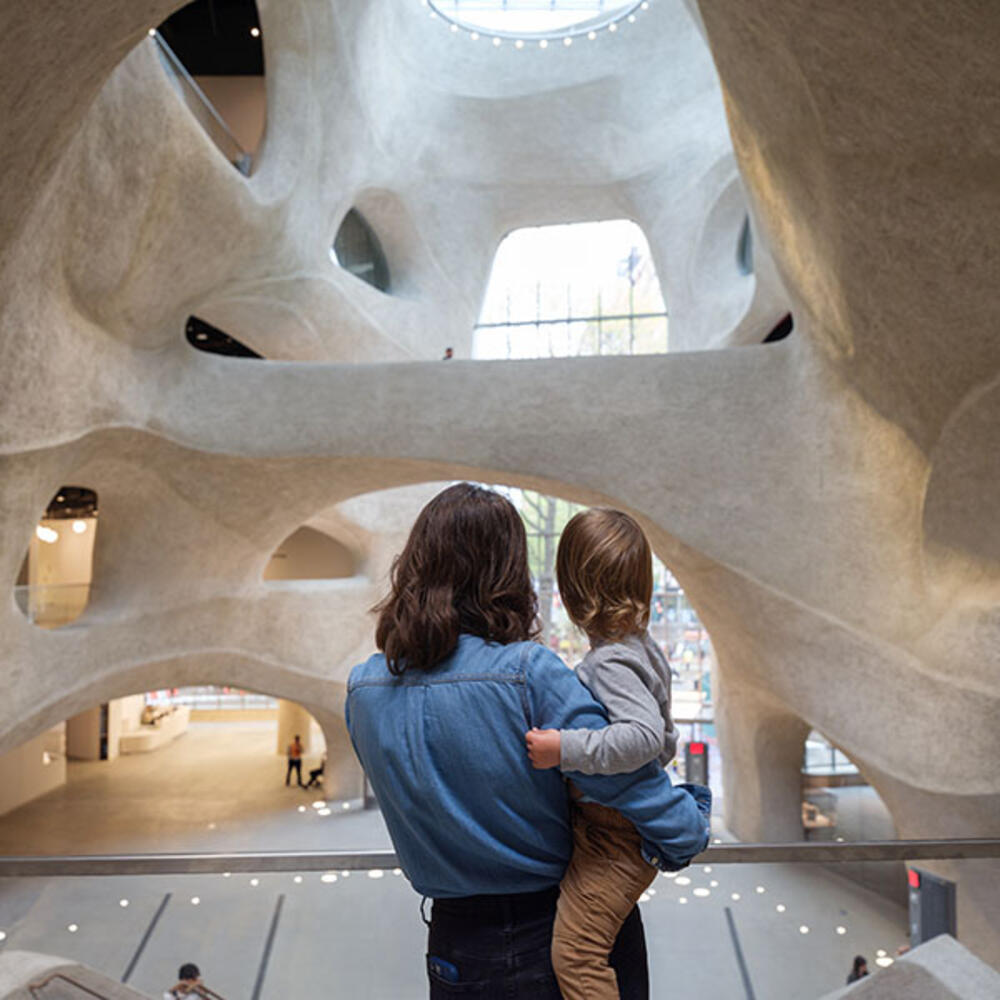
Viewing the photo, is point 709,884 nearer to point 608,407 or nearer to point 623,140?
point 608,407

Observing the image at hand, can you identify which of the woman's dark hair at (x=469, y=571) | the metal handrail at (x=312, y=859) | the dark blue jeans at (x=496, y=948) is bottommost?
the metal handrail at (x=312, y=859)

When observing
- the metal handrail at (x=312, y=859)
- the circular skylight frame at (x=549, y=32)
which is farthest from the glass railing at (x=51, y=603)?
the circular skylight frame at (x=549, y=32)

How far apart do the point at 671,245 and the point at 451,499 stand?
1670cm

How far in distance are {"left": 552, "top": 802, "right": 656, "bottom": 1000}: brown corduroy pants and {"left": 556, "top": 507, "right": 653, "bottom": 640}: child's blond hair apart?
0.95 feet

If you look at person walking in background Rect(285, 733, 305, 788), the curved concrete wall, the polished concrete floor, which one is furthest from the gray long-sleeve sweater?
person walking in background Rect(285, 733, 305, 788)

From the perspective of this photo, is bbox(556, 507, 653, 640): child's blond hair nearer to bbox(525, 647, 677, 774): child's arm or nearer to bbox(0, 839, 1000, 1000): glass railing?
bbox(525, 647, 677, 774): child's arm

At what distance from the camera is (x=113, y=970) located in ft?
8.97

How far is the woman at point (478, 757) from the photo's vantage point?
137 cm

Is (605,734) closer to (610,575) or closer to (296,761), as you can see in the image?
(610,575)

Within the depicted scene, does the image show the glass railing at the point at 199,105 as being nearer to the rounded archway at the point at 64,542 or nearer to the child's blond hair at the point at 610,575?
the child's blond hair at the point at 610,575

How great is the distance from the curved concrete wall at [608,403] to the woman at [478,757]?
2665mm

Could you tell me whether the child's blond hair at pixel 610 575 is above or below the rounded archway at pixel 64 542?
below

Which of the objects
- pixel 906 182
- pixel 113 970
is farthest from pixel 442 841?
pixel 906 182

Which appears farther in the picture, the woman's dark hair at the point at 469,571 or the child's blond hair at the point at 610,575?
the child's blond hair at the point at 610,575
